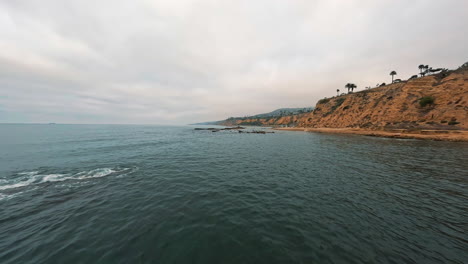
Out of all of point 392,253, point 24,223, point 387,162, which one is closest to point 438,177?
point 387,162

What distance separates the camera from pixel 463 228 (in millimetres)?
7637

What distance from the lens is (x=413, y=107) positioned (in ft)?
190

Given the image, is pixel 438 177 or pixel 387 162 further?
pixel 387 162

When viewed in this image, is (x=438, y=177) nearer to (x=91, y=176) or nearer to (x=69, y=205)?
(x=69, y=205)

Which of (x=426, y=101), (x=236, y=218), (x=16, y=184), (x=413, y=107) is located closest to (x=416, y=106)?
(x=413, y=107)

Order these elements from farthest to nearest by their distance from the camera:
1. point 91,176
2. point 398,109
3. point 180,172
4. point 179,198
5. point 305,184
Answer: point 398,109 < point 180,172 < point 91,176 < point 305,184 < point 179,198

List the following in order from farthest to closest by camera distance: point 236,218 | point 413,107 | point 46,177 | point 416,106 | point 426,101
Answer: point 413,107, point 416,106, point 426,101, point 46,177, point 236,218

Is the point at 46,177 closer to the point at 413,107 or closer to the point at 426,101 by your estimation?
the point at 426,101

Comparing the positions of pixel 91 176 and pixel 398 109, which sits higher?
pixel 398 109

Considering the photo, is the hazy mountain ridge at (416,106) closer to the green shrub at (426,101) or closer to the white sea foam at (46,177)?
the green shrub at (426,101)

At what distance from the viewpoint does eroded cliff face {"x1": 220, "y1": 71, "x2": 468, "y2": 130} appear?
1886 inches

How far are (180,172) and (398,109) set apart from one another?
3493 inches

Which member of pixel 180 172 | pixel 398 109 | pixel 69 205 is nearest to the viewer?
pixel 69 205

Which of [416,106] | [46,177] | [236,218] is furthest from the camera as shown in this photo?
[416,106]
